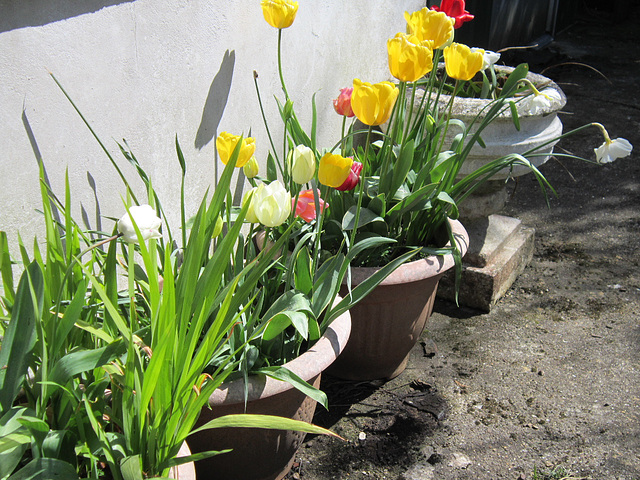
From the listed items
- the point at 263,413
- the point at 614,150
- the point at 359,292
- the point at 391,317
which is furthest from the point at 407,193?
the point at 263,413

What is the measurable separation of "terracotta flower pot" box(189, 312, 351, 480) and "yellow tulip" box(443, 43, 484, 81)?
72 cm

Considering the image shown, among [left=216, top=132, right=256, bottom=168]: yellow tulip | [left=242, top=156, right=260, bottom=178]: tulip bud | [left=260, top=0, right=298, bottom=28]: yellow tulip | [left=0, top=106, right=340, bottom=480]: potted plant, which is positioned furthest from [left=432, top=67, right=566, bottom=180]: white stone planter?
[left=0, top=106, right=340, bottom=480]: potted plant

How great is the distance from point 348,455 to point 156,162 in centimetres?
99

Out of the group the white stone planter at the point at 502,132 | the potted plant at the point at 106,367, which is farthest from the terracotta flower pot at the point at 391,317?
the potted plant at the point at 106,367

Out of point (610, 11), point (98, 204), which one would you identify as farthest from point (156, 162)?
point (610, 11)

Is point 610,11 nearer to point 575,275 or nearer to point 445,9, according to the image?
point 575,275

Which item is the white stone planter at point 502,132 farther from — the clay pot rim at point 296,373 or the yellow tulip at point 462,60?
the clay pot rim at point 296,373

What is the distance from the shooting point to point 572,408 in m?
2.10

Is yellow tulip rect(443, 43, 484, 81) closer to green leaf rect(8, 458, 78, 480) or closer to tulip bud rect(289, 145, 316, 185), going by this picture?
tulip bud rect(289, 145, 316, 185)

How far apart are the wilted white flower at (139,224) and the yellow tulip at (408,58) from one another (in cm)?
69

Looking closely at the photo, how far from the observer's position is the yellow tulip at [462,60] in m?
1.72

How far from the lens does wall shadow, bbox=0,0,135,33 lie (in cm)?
124

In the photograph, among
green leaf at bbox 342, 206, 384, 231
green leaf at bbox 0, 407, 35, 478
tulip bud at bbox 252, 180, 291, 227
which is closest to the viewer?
green leaf at bbox 0, 407, 35, 478

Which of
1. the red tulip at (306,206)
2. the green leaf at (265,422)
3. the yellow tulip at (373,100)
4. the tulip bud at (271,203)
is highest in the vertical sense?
the yellow tulip at (373,100)
